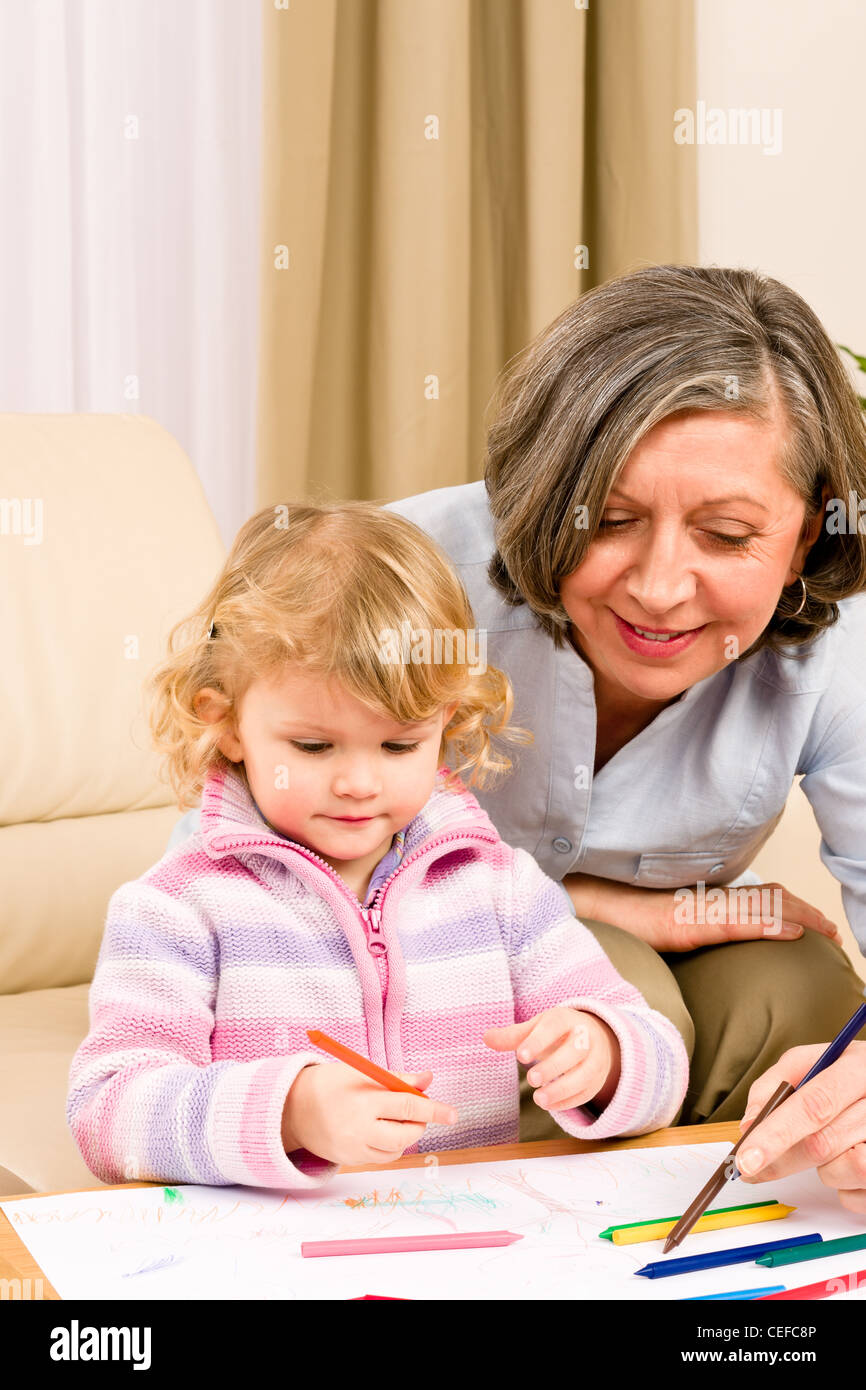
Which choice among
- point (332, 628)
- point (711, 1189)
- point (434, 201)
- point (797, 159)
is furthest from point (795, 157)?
point (711, 1189)

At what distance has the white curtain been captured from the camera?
6.55ft

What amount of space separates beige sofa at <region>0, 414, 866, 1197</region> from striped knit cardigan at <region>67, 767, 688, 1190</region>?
49 centimetres

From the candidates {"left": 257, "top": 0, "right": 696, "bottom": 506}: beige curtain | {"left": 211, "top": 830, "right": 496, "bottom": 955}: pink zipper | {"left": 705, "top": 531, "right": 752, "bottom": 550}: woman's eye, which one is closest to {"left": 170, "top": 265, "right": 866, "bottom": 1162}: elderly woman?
{"left": 705, "top": 531, "right": 752, "bottom": 550}: woman's eye

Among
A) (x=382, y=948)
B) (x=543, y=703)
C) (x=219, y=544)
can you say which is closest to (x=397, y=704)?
(x=382, y=948)

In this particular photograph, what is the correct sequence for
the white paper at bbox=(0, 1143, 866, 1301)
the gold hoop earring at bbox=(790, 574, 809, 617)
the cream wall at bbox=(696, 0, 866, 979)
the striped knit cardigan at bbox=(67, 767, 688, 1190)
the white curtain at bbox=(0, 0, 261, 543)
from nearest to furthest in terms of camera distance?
1. the white paper at bbox=(0, 1143, 866, 1301)
2. the striped knit cardigan at bbox=(67, 767, 688, 1190)
3. the gold hoop earring at bbox=(790, 574, 809, 617)
4. the white curtain at bbox=(0, 0, 261, 543)
5. the cream wall at bbox=(696, 0, 866, 979)

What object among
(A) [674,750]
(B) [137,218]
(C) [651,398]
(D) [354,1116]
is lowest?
(D) [354,1116]

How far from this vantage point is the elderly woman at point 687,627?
1.01 metres

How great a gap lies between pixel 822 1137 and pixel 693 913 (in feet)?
1.78

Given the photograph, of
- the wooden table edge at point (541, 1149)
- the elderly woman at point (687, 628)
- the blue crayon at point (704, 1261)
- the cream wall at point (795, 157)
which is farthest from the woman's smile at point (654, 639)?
the cream wall at point (795, 157)

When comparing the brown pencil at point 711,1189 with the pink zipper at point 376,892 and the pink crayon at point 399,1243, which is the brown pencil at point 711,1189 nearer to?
the pink crayon at point 399,1243

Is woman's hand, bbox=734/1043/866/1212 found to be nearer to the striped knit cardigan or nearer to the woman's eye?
the striped knit cardigan

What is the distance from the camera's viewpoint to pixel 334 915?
0.93m

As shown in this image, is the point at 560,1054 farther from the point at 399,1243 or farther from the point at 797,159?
the point at 797,159
